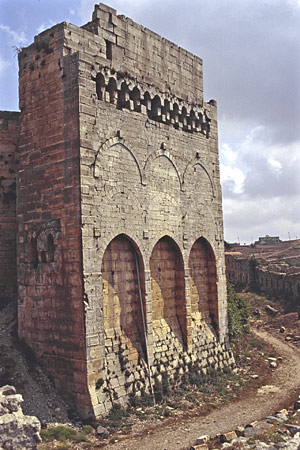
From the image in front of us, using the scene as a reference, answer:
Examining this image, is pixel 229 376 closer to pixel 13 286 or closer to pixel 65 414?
pixel 65 414

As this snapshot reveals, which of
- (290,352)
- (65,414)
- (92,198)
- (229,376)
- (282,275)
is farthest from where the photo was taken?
(282,275)

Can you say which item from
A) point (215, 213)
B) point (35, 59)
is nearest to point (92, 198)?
point (35, 59)

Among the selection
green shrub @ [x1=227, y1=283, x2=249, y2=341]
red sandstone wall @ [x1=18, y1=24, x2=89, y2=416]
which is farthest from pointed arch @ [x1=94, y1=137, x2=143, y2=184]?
green shrub @ [x1=227, y1=283, x2=249, y2=341]

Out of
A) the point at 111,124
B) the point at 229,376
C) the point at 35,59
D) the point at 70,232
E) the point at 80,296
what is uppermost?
the point at 35,59

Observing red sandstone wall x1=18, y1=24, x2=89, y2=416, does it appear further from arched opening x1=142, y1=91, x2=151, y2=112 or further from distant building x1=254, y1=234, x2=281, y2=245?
distant building x1=254, y1=234, x2=281, y2=245

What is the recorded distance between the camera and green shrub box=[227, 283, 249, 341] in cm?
1952

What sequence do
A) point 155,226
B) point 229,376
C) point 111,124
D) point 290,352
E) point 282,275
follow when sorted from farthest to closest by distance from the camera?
point 282,275 < point 290,352 < point 229,376 < point 155,226 < point 111,124

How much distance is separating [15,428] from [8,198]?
9410mm

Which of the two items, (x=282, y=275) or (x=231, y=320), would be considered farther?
(x=282, y=275)

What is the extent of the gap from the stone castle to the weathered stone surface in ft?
8.02

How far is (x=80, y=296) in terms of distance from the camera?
41.9 feet

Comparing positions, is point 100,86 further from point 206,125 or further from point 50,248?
point 206,125

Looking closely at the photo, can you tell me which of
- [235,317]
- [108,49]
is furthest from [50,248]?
[235,317]

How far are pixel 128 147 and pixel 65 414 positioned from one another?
8.08 m
